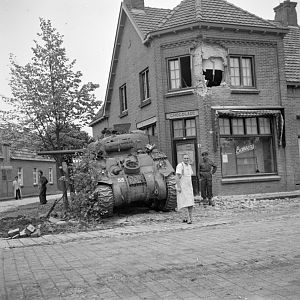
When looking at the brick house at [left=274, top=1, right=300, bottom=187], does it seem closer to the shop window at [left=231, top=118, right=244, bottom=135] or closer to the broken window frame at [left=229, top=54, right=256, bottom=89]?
the broken window frame at [left=229, top=54, right=256, bottom=89]

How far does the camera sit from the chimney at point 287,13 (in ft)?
79.4

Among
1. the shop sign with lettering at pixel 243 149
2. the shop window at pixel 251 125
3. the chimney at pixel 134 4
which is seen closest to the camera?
the shop sign with lettering at pixel 243 149

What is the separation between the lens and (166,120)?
1903 cm

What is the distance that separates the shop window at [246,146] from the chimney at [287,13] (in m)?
7.87

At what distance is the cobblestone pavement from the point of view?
5.08 metres

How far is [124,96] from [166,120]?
20.2 ft

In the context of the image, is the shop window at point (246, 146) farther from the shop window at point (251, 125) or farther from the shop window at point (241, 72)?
the shop window at point (241, 72)

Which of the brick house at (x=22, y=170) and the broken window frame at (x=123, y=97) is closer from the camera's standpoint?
the broken window frame at (x=123, y=97)

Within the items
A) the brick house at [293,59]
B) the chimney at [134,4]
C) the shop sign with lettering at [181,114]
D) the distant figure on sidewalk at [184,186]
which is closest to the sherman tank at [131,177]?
the distant figure on sidewalk at [184,186]

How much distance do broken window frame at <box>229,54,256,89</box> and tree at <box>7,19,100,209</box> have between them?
6.43 meters

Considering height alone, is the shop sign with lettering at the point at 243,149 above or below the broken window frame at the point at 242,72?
below

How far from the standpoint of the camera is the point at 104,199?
1230cm

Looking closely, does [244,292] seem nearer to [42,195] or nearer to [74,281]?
[74,281]

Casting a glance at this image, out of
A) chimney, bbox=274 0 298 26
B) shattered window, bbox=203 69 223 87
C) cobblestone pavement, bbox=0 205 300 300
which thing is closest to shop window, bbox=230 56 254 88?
shattered window, bbox=203 69 223 87
